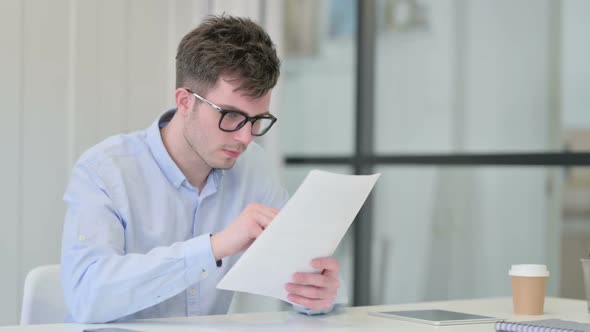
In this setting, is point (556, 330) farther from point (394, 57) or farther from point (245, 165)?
point (394, 57)

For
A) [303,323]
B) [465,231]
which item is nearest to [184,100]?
[303,323]

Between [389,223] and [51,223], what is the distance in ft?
5.50

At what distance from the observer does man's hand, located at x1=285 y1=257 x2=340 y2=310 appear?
A: 1869 mm

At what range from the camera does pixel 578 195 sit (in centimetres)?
343

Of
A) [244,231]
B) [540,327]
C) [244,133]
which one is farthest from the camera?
[244,133]

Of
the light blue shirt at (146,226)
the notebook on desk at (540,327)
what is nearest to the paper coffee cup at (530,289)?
the notebook on desk at (540,327)

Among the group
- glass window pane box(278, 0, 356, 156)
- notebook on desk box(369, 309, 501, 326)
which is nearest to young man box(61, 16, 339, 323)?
notebook on desk box(369, 309, 501, 326)

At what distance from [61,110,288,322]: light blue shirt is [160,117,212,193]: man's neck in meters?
0.03

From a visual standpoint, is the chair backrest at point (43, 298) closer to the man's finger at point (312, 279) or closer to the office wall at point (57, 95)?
the man's finger at point (312, 279)

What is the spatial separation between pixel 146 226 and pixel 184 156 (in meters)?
0.21

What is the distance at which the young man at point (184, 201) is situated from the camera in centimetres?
182

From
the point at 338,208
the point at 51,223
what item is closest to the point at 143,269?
the point at 338,208

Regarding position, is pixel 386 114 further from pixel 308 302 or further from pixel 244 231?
pixel 244 231

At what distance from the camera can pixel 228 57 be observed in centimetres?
207
